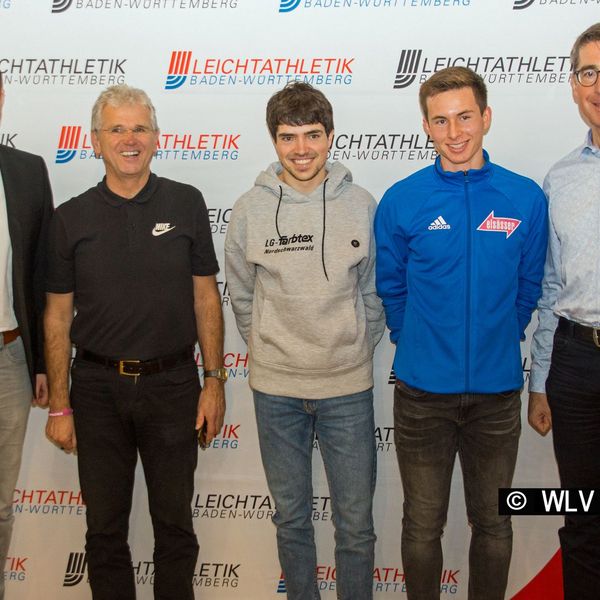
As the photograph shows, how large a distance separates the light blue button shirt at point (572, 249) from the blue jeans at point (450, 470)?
28 centimetres

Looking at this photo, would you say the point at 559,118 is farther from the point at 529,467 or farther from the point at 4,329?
the point at 4,329

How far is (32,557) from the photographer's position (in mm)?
3051

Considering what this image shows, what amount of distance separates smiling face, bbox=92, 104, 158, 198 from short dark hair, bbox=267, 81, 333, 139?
42 centimetres

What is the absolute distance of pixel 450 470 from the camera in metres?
2.28

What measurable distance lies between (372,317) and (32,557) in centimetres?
183

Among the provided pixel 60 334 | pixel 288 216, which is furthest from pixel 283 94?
pixel 60 334

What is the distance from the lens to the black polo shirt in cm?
228

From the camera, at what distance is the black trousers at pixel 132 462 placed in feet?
7.59

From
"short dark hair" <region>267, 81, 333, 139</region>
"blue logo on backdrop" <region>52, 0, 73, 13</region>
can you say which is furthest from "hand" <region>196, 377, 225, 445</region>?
"blue logo on backdrop" <region>52, 0, 73, 13</region>

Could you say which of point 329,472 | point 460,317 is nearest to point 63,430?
point 329,472

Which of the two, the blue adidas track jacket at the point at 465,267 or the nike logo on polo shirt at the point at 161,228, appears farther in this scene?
the nike logo on polo shirt at the point at 161,228

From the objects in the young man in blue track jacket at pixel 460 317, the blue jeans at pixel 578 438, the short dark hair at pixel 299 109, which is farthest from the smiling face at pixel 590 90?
the short dark hair at pixel 299 109

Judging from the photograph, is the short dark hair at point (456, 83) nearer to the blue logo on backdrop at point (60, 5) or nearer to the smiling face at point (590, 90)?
the smiling face at point (590, 90)

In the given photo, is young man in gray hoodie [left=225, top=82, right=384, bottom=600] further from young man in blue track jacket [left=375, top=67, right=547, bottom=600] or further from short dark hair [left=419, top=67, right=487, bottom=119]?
short dark hair [left=419, top=67, right=487, bottom=119]
